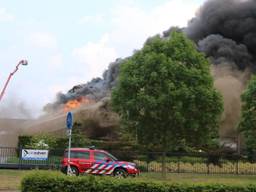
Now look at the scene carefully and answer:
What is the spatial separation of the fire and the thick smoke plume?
89 centimetres

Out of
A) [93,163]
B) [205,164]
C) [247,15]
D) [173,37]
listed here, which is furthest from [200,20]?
[93,163]

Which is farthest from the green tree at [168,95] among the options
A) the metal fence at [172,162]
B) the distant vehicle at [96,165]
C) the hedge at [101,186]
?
the hedge at [101,186]

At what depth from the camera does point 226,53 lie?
5241 cm

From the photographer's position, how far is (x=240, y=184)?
48.7 ft

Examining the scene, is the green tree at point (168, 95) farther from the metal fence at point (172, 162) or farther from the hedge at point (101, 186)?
the hedge at point (101, 186)

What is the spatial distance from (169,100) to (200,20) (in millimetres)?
33533

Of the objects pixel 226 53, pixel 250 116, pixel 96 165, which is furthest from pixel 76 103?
pixel 96 165

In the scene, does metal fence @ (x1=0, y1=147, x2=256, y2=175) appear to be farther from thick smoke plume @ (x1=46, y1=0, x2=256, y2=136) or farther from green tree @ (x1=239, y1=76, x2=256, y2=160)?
thick smoke plume @ (x1=46, y1=0, x2=256, y2=136)

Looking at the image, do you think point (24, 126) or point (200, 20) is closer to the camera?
point (24, 126)

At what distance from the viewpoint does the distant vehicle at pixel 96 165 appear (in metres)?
26.2

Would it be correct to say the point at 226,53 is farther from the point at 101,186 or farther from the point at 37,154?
the point at 101,186

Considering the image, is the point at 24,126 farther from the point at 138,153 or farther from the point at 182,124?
the point at 182,124

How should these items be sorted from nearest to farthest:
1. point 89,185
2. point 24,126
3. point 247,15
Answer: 1. point 89,185
2. point 24,126
3. point 247,15

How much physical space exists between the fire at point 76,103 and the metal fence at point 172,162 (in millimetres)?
15115
